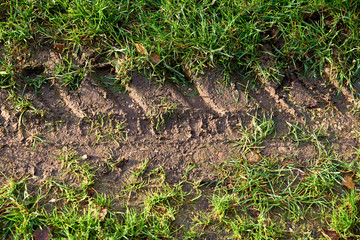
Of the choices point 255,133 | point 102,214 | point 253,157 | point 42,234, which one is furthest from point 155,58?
point 42,234

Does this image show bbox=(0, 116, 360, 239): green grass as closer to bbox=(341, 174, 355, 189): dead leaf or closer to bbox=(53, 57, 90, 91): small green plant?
bbox=(341, 174, 355, 189): dead leaf

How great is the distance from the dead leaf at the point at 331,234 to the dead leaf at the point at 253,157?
658 mm

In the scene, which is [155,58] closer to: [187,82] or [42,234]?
[187,82]

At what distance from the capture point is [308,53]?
10.2ft

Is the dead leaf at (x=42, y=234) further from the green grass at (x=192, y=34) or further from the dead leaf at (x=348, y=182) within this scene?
the dead leaf at (x=348, y=182)

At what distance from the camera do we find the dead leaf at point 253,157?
280 cm

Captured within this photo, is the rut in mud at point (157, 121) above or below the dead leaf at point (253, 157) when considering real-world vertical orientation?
above

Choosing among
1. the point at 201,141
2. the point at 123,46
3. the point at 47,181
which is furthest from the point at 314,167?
the point at 47,181

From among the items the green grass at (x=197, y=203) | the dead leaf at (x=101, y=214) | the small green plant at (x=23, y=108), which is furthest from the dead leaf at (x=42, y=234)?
the small green plant at (x=23, y=108)

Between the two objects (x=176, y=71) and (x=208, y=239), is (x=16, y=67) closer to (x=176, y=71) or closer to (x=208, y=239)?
(x=176, y=71)

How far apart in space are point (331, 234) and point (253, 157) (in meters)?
0.74

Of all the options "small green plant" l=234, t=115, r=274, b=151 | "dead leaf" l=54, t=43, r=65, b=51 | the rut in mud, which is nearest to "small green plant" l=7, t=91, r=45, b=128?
the rut in mud

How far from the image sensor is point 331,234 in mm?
2594

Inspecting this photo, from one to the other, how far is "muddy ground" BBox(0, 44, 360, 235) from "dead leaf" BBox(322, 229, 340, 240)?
1.73 feet
